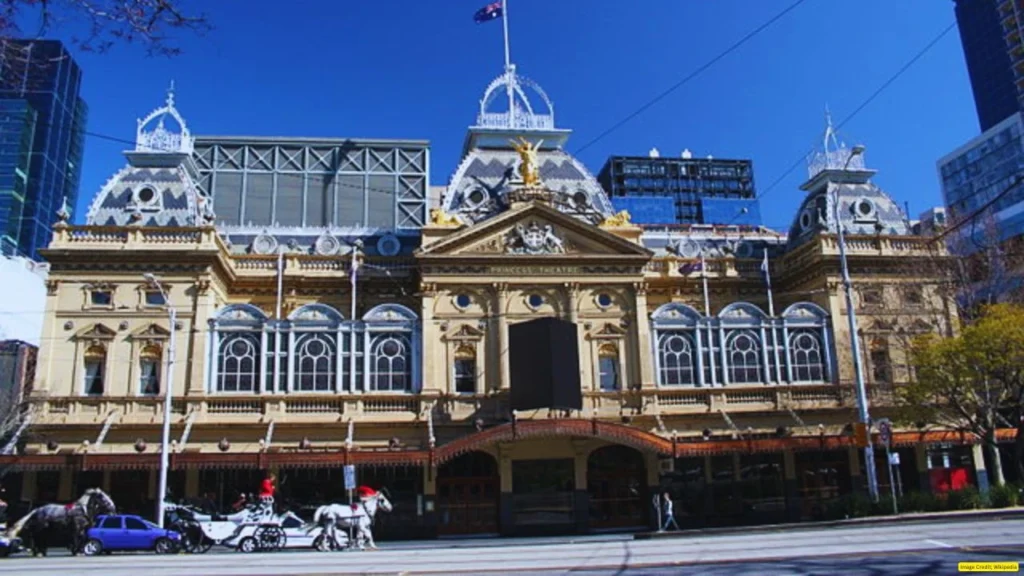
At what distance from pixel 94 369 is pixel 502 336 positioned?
60.9 ft

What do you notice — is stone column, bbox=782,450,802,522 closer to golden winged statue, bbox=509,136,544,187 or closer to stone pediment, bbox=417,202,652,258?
stone pediment, bbox=417,202,652,258

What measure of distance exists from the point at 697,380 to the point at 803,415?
5377mm

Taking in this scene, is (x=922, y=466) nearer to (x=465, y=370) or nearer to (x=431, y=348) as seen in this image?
(x=465, y=370)

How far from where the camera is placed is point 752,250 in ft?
160

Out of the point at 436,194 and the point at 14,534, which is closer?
the point at 14,534

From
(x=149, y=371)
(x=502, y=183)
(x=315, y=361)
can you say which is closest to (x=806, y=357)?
(x=502, y=183)

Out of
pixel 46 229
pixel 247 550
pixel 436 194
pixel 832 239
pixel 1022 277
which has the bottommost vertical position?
pixel 247 550

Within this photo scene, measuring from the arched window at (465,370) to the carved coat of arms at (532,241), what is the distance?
563 cm

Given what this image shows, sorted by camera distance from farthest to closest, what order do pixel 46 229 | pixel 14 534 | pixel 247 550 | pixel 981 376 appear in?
pixel 46 229
pixel 981 376
pixel 247 550
pixel 14 534

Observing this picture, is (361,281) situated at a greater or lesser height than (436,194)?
lesser

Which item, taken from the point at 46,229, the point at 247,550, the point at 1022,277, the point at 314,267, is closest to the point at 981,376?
the point at 1022,277

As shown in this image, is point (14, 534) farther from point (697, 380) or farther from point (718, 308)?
point (718, 308)

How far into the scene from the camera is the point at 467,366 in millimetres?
40438

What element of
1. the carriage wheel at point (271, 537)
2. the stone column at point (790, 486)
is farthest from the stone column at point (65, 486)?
the stone column at point (790, 486)
